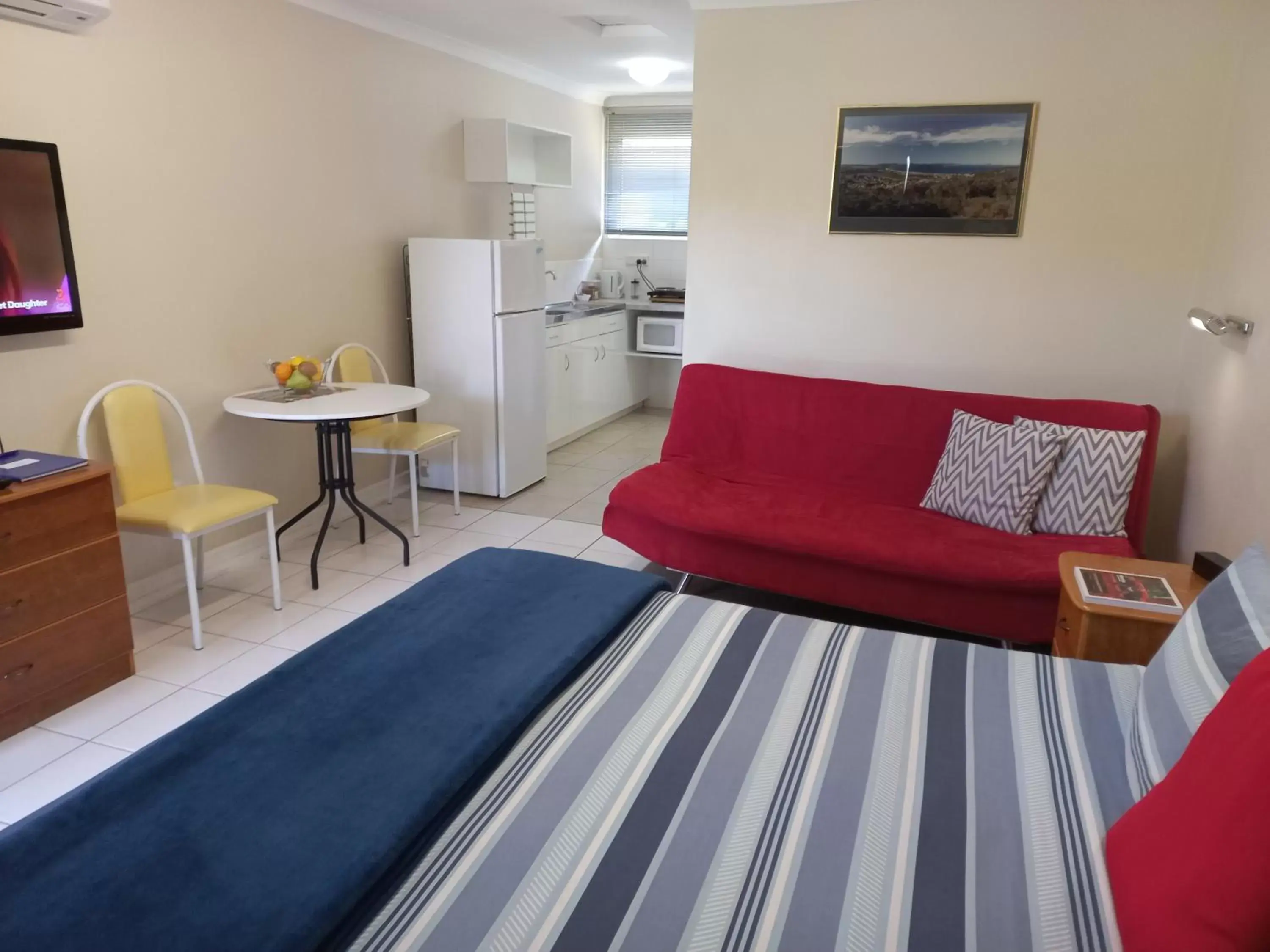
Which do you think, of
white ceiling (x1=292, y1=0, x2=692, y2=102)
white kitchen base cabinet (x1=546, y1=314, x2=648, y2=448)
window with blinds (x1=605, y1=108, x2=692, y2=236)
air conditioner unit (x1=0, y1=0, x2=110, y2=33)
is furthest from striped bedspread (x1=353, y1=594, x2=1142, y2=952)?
window with blinds (x1=605, y1=108, x2=692, y2=236)

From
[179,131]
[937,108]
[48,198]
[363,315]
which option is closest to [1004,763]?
[937,108]

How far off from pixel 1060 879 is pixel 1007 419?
236 cm

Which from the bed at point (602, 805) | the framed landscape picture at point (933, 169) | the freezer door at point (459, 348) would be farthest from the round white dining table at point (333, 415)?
the framed landscape picture at point (933, 169)

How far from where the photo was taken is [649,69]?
5016 mm

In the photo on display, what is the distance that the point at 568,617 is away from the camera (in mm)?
1944

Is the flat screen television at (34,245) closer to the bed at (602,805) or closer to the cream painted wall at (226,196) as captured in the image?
the cream painted wall at (226,196)

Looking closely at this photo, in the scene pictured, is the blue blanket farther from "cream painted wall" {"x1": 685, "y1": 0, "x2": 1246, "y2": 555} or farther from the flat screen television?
"cream painted wall" {"x1": 685, "y1": 0, "x2": 1246, "y2": 555}

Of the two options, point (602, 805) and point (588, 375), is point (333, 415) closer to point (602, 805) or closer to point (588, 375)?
point (602, 805)

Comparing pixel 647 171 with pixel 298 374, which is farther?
pixel 647 171

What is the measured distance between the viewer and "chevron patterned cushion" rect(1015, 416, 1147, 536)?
296 cm

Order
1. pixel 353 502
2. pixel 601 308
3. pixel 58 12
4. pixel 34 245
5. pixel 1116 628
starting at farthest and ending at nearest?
pixel 601 308 < pixel 353 502 < pixel 34 245 < pixel 58 12 < pixel 1116 628

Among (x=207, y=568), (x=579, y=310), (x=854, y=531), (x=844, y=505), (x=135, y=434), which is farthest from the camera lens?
(x=579, y=310)

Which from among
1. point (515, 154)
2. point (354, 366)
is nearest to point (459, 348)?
point (354, 366)

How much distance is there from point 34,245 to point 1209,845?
11.1 ft
